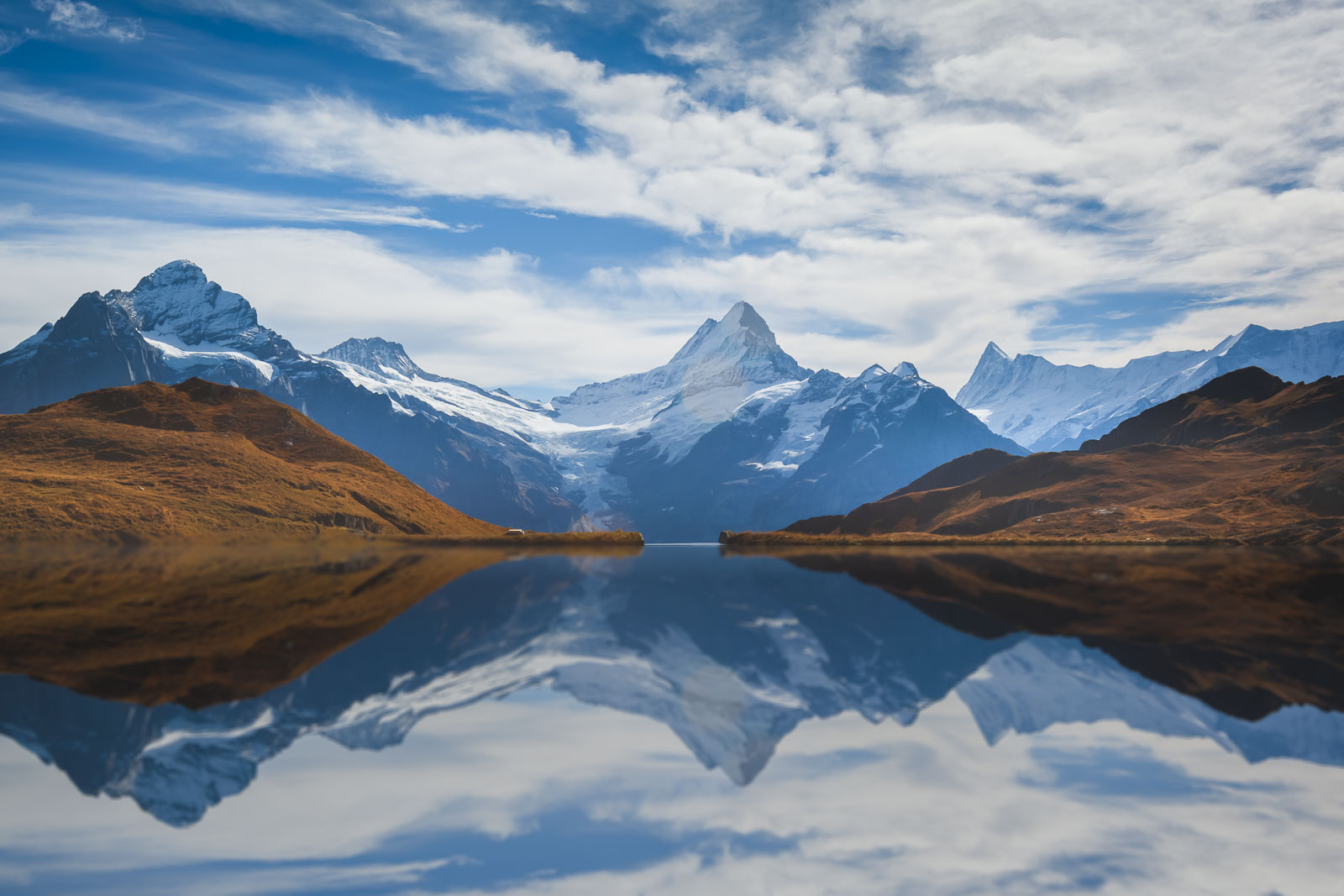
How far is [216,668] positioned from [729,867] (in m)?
16.6

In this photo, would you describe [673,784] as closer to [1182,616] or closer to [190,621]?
[190,621]

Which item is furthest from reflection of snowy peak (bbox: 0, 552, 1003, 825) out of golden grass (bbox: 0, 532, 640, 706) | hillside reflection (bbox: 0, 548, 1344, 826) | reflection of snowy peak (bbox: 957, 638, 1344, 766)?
reflection of snowy peak (bbox: 957, 638, 1344, 766)

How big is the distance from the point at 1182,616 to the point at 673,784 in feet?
95.2

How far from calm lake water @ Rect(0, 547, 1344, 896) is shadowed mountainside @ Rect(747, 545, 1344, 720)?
1.33m

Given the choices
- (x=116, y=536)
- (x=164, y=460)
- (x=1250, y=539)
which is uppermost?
(x=164, y=460)

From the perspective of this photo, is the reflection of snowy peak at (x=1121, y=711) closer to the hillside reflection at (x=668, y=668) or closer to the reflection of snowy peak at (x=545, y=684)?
the hillside reflection at (x=668, y=668)

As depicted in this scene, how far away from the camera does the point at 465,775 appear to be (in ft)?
51.4

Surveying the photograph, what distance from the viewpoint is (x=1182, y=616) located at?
34.6 meters

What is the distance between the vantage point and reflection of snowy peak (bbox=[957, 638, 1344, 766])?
17594 mm

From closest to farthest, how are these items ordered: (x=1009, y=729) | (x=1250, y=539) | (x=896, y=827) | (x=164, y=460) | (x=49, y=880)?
(x=49, y=880) < (x=896, y=827) < (x=1009, y=729) < (x=1250, y=539) < (x=164, y=460)

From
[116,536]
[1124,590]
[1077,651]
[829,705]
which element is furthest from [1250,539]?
[116,536]

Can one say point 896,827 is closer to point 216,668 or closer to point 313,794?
point 313,794

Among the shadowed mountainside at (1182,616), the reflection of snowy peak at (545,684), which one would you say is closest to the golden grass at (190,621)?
the reflection of snowy peak at (545,684)

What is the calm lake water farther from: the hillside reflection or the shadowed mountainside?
the shadowed mountainside
